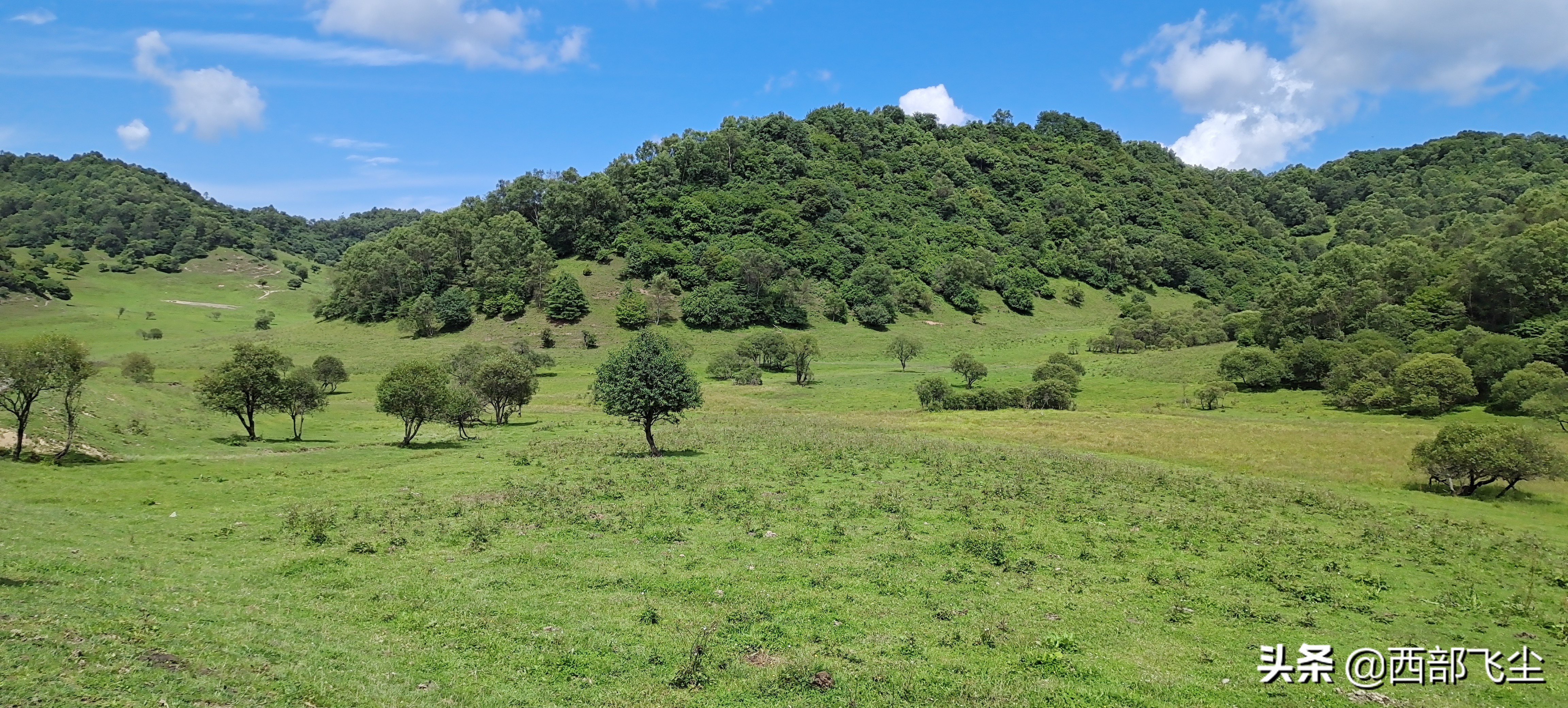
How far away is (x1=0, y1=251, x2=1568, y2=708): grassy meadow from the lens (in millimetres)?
13344

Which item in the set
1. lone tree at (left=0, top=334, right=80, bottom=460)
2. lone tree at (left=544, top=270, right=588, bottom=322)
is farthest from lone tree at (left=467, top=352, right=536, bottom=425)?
lone tree at (left=544, top=270, right=588, bottom=322)

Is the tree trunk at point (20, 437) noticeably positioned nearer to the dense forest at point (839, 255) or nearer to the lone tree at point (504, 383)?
the lone tree at point (504, 383)

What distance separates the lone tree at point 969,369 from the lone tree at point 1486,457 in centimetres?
5189

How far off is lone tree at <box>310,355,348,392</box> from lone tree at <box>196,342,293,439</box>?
3555 centimetres

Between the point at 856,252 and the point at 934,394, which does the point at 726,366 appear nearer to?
the point at 934,394

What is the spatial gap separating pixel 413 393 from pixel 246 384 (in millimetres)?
11202

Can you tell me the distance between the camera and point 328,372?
84125mm

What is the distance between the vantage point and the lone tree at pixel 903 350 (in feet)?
368

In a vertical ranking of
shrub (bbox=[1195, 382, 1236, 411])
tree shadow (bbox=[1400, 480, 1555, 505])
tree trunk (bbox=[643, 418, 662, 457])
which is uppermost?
shrub (bbox=[1195, 382, 1236, 411])

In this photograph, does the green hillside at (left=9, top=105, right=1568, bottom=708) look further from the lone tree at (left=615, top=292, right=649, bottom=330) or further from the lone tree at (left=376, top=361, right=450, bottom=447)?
the lone tree at (left=615, top=292, right=649, bottom=330)

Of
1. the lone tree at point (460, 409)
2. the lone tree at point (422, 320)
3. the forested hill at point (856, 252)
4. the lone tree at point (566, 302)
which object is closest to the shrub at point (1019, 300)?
the forested hill at point (856, 252)

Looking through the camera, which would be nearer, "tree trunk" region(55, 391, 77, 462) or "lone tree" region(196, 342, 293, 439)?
"tree trunk" region(55, 391, 77, 462)

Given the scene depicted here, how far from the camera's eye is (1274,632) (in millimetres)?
17766

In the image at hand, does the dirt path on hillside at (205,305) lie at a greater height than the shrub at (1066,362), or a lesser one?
greater
